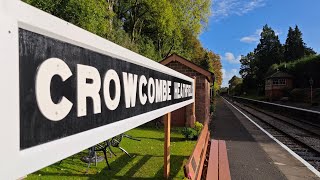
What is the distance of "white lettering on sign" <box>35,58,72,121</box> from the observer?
61.6 inches

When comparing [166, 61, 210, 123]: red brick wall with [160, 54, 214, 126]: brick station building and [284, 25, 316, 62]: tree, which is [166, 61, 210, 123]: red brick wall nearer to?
[160, 54, 214, 126]: brick station building

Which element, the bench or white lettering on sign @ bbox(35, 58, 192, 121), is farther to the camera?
the bench

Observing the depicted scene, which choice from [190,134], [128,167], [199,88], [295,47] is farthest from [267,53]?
[128,167]

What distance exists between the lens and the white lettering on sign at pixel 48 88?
61.6 inches

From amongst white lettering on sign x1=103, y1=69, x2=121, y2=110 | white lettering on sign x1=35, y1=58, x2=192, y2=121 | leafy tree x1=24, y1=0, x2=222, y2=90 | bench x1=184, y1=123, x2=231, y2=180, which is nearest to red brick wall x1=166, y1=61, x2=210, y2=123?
leafy tree x1=24, y1=0, x2=222, y2=90

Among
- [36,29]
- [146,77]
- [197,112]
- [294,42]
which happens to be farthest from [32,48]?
[294,42]

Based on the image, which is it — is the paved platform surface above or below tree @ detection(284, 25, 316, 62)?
below

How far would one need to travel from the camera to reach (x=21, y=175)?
1.50 m

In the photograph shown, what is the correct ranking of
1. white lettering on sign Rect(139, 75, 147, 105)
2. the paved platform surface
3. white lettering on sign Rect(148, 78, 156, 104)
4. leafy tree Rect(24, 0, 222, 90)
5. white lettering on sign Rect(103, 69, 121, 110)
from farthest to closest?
leafy tree Rect(24, 0, 222, 90), the paved platform surface, white lettering on sign Rect(148, 78, 156, 104), white lettering on sign Rect(139, 75, 147, 105), white lettering on sign Rect(103, 69, 121, 110)

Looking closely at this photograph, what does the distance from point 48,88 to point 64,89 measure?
160mm

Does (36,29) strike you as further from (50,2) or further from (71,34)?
(50,2)

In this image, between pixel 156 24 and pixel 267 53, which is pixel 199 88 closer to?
pixel 156 24

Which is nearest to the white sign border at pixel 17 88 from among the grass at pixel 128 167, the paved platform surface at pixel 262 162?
the grass at pixel 128 167

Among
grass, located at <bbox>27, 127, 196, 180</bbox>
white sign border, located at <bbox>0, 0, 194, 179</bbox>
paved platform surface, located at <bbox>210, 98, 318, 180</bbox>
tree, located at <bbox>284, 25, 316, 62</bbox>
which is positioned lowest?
paved platform surface, located at <bbox>210, 98, 318, 180</bbox>
